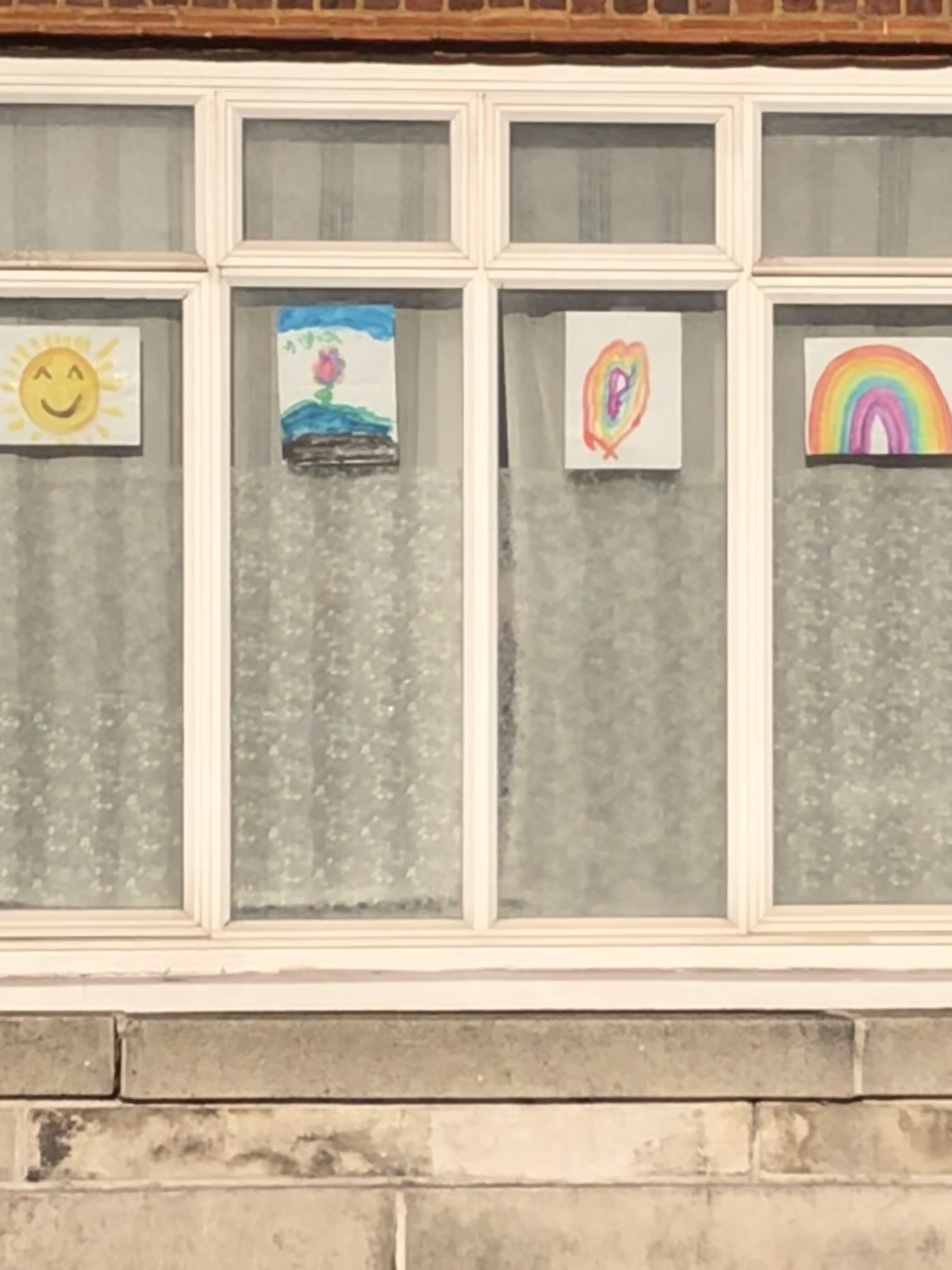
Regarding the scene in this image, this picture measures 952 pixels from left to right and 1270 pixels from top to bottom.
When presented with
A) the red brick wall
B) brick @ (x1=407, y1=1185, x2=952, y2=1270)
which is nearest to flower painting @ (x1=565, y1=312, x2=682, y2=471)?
the red brick wall

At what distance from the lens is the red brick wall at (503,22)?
6.34 meters

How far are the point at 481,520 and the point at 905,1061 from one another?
6.62 ft

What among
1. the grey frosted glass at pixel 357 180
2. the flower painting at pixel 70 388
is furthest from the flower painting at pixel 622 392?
the flower painting at pixel 70 388

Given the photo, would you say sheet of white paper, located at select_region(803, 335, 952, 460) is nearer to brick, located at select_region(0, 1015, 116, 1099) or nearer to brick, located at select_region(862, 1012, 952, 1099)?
brick, located at select_region(862, 1012, 952, 1099)

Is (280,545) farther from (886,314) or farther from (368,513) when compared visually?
(886,314)

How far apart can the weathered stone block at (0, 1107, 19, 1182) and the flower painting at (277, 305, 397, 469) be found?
212 cm

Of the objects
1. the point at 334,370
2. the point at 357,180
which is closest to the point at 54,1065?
the point at 334,370

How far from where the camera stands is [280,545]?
21.5 feet

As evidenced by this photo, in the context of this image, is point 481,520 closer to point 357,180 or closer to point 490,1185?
point 357,180

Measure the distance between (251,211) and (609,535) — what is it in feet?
4.74

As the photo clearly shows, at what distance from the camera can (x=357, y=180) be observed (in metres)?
6.52

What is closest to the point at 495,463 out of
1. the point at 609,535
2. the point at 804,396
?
the point at 609,535

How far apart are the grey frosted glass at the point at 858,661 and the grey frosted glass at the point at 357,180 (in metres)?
1.12

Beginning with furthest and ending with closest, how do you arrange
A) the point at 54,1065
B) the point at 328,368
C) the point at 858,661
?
the point at 858,661 → the point at 328,368 → the point at 54,1065
